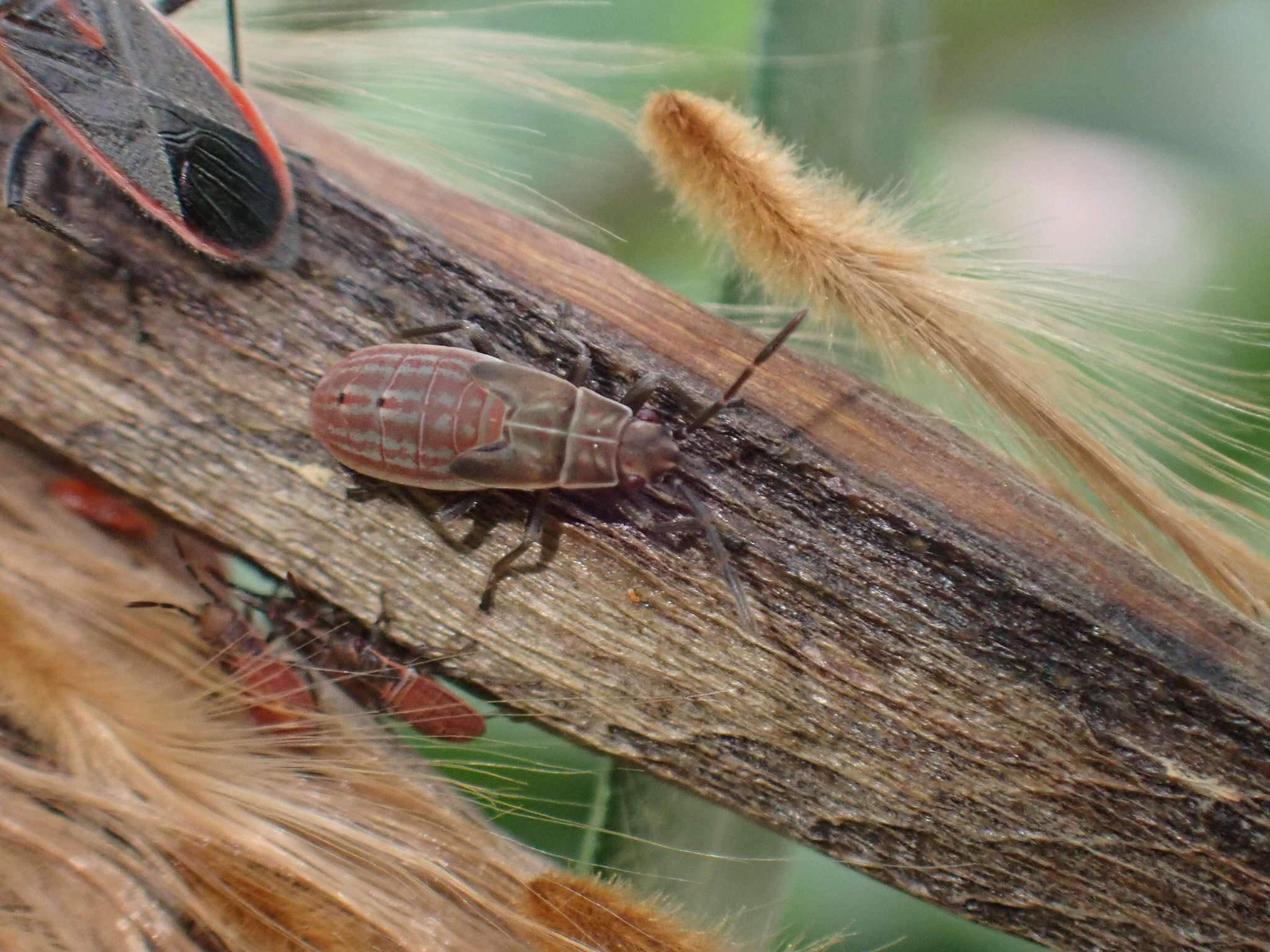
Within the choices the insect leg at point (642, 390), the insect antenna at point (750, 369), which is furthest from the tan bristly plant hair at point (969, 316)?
the insect leg at point (642, 390)

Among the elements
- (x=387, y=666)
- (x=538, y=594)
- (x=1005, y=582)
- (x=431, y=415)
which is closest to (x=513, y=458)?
(x=431, y=415)

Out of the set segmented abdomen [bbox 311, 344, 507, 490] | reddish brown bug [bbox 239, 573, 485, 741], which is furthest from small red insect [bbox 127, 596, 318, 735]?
segmented abdomen [bbox 311, 344, 507, 490]

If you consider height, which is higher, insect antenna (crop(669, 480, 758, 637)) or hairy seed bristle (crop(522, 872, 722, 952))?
insect antenna (crop(669, 480, 758, 637))

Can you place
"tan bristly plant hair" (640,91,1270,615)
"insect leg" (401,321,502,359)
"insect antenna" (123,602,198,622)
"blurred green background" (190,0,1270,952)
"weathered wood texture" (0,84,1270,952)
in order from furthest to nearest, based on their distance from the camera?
1. "blurred green background" (190,0,1270,952)
2. "insect antenna" (123,602,198,622)
3. "insect leg" (401,321,502,359)
4. "tan bristly plant hair" (640,91,1270,615)
5. "weathered wood texture" (0,84,1270,952)

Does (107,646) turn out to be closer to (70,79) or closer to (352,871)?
(352,871)

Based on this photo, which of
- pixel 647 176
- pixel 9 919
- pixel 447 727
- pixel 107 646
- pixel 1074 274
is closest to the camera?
pixel 9 919

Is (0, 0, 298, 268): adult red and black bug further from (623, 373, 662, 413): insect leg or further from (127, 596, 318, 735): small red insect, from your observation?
(127, 596, 318, 735): small red insect
